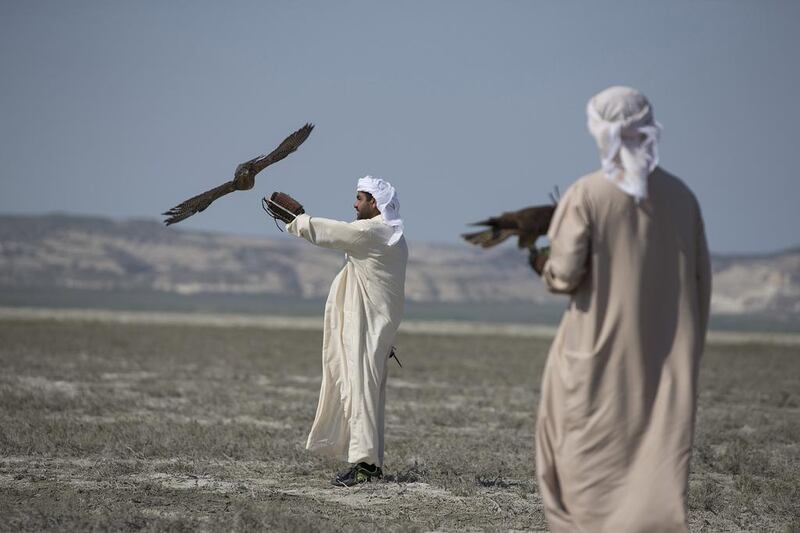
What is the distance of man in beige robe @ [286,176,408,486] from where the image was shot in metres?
7.44

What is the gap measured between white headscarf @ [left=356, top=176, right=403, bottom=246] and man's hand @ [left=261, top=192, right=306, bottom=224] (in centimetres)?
45

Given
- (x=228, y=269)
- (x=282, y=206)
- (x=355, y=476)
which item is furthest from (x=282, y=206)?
(x=228, y=269)

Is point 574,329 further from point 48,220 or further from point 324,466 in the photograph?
point 48,220

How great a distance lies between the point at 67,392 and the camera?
13039mm

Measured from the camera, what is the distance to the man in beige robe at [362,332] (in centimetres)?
744

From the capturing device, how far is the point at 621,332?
499cm

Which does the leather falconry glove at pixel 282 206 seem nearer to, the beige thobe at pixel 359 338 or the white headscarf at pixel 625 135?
the beige thobe at pixel 359 338

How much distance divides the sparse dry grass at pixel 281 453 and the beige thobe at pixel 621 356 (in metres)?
1.53

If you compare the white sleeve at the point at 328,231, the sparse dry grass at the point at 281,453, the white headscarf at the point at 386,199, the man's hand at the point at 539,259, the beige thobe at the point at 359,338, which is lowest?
the sparse dry grass at the point at 281,453

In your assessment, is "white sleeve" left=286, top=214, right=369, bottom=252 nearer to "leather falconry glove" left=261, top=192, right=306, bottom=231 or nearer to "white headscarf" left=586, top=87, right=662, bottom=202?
"leather falconry glove" left=261, top=192, right=306, bottom=231

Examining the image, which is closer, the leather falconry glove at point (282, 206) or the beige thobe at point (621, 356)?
the beige thobe at point (621, 356)

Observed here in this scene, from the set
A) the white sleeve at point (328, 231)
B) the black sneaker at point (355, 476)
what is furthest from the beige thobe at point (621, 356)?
the black sneaker at point (355, 476)

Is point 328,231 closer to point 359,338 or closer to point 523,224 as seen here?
point 359,338

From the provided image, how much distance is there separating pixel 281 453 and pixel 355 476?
1396 mm
